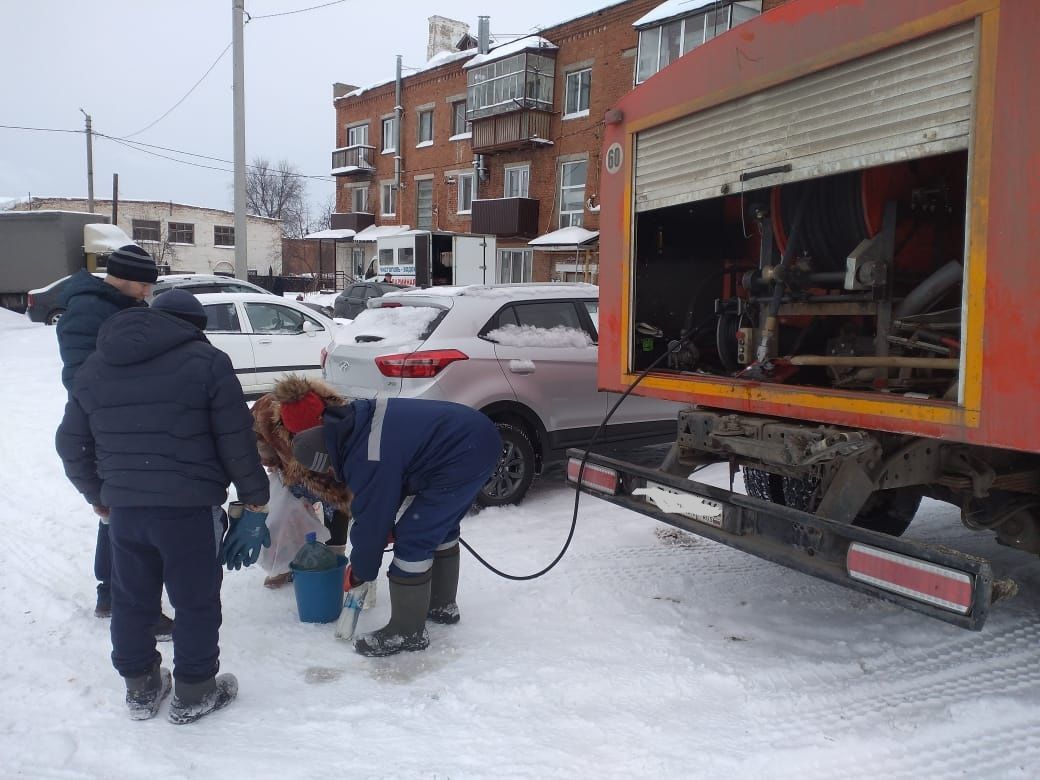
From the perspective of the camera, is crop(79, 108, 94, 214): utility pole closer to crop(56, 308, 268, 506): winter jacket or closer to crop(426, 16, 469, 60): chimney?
crop(426, 16, 469, 60): chimney

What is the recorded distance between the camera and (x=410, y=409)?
137 inches

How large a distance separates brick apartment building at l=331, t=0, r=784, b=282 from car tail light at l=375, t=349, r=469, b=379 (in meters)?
17.0

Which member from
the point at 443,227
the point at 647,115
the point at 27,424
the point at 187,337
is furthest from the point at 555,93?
the point at 187,337

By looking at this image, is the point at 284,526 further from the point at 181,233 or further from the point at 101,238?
the point at 181,233

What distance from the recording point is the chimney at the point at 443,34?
35344 millimetres

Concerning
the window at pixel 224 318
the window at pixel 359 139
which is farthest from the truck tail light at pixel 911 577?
the window at pixel 359 139

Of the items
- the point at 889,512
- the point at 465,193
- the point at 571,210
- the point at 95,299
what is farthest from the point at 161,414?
the point at 465,193

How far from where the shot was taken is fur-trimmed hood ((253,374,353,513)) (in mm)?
3453

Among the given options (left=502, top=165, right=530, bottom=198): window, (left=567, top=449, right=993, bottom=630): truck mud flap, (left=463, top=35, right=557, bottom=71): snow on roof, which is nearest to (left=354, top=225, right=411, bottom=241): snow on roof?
(left=502, top=165, right=530, bottom=198): window

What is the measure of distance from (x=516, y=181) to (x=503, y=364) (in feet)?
74.6

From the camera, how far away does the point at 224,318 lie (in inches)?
371

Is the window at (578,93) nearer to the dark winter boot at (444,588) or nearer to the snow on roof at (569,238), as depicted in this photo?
the snow on roof at (569,238)

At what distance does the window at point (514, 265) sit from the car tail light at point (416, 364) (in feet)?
68.3

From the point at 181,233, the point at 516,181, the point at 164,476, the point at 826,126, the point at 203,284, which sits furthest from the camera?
the point at 181,233
